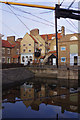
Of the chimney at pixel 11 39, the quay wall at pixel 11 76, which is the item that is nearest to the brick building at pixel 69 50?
the quay wall at pixel 11 76

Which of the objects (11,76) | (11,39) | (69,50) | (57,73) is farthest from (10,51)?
(57,73)

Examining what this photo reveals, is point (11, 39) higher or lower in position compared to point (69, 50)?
higher

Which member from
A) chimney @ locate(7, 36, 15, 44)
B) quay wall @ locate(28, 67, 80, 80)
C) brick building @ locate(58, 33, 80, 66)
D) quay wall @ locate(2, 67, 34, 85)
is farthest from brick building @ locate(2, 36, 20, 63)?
brick building @ locate(58, 33, 80, 66)

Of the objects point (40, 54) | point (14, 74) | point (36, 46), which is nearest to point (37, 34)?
point (36, 46)

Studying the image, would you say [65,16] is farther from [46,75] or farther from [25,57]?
[25,57]

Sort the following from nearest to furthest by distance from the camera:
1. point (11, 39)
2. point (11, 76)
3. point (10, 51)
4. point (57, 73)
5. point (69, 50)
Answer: point (11, 76)
point (57, 73)
point (69, 50)
point (10, 51)
point (11, 39)

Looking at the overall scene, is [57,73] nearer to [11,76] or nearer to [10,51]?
[11,76]

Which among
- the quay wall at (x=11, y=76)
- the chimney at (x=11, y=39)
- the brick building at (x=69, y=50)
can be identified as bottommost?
the quay wall at (x=11, y=76)

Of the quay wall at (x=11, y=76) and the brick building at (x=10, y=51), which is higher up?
the brick building at (x=10, y=51)

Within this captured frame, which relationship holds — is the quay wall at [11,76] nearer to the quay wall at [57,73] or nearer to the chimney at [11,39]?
the quay wall at [57,73]

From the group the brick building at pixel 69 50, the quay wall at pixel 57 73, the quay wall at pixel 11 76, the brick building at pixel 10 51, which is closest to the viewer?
the quay wall at pixel 11 76

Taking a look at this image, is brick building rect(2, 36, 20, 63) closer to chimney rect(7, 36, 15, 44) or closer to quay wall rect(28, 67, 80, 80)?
chimney rect(7, 36, 15, 44)

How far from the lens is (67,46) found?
30.5 metres

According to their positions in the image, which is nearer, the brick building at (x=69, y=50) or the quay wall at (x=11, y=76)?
the quay wall at (x=11, y=76)
